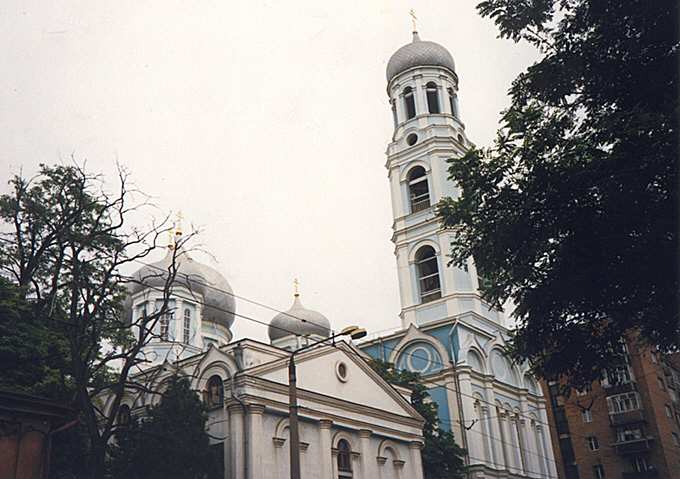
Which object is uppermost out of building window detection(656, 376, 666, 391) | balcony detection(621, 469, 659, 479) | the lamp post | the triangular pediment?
building window detection(656, 376, 666, 391)

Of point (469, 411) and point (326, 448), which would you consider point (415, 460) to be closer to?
point (326, 448)

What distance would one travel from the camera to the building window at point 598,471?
4900 centimetres

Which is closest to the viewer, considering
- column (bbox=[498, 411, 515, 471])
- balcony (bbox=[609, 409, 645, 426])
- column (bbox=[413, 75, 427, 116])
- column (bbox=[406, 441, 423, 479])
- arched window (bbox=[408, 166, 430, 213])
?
column (bbox=[406, 441, 423, 479])

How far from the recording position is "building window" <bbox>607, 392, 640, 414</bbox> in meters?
49.5

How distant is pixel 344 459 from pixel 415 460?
3.87 meters

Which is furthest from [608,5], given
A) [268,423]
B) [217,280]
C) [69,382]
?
[217,280]

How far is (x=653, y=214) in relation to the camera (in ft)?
38.5

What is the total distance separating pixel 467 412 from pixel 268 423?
13401 millimetres

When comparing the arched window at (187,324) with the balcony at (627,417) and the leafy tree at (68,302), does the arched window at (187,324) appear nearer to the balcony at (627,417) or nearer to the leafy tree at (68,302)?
the leafy tree at (68,302)

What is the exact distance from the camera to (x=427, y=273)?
3950cm

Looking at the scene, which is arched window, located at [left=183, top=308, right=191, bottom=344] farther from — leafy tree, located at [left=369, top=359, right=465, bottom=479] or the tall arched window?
leafy tree, located at [left=369, top=359, right=465, bottom=479]

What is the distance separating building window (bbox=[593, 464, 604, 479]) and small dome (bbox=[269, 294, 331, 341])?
20646 millimetres

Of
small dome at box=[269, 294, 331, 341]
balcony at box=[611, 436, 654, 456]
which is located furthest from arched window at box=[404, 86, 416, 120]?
balcony at box=[611, 436, 654, 456]

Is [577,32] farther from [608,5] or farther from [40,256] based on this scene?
[40,256]
